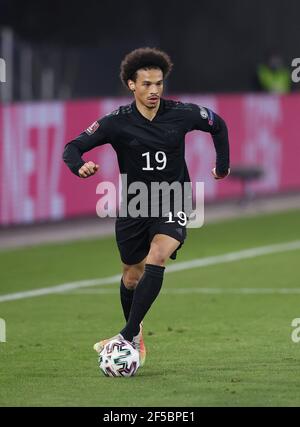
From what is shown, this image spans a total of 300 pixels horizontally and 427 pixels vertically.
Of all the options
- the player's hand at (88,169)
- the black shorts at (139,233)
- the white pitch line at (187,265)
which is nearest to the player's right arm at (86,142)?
the player's hand at (88,169)

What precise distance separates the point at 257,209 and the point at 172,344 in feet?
41.8

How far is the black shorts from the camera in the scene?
984 cm

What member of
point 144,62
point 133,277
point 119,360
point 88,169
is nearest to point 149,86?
point 144,62

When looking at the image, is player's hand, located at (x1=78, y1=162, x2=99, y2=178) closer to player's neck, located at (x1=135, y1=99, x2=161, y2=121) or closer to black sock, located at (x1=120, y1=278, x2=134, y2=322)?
player's neck, located at (x1=135, y1=99, x2=161, y2=121)

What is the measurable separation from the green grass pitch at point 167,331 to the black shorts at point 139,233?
813 millimetres

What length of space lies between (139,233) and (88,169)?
0.72 metres

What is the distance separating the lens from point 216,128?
10195mm

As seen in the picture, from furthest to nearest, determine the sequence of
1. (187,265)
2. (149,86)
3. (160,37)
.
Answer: (160,37), (187,265), (149,86)

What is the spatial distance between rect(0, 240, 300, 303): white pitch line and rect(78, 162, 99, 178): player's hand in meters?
4.82

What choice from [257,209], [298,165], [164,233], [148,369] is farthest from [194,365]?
[298,165]

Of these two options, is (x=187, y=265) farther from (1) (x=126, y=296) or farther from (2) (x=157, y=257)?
(2) (x=157, y=257)

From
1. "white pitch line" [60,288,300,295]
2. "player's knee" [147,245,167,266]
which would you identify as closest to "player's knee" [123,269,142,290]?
"player's knee" [147,245,167,266]

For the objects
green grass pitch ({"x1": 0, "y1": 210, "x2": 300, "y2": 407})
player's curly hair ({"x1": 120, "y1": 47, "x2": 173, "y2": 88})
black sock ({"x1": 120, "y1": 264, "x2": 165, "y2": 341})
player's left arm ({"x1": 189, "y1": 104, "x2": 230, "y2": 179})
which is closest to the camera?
green grass pitch ({"x1": 0, "y1": 210, "x2": 300, "y2": 407})

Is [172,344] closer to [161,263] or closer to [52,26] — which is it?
[161,263]
